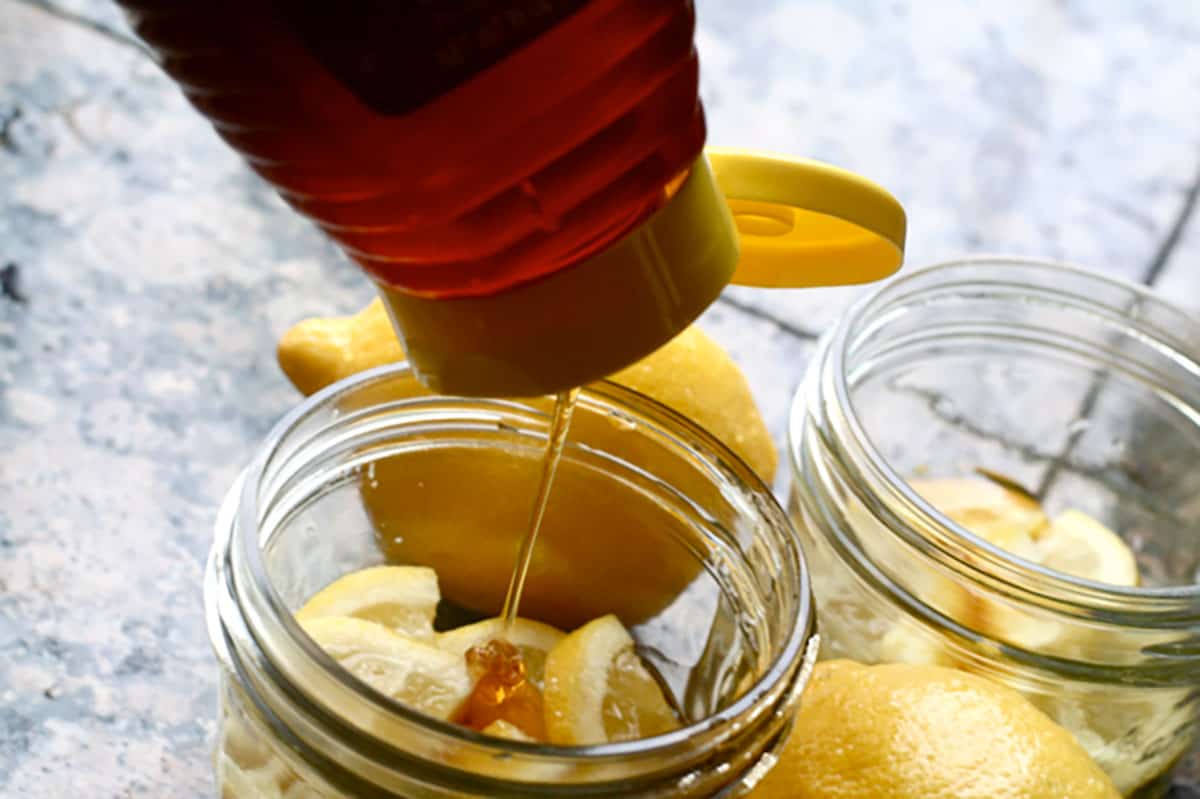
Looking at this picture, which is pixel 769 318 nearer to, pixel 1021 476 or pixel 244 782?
pixel 1021 476

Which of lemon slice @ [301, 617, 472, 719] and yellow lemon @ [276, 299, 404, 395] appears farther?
yellow lemon @ [276, 299, 404, 395]

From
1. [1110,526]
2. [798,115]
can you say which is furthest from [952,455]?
[798,115]

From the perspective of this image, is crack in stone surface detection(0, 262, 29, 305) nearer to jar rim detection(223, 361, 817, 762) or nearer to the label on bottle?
jar rim detection(223, 361, 817, 762)

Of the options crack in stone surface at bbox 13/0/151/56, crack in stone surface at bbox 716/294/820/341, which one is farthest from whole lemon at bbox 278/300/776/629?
crack in stone surface at bbox 13/0/151/56

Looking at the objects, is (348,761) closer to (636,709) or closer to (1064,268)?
(636,709)

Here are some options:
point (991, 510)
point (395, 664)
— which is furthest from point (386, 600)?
point (991, 510)

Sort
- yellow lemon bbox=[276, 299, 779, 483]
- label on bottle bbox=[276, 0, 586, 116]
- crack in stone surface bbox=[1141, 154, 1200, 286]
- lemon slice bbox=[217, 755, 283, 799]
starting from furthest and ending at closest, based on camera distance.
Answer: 1. crack in stone surface bbox=[1141, 154, 1200, 286]
2. yellow lemon bbox=[276, 299, 779, 483]
3. lemon slice bbox=[217, 755, 283, 799]
4. label on bottle bbox=[276, 0, 586, 116]

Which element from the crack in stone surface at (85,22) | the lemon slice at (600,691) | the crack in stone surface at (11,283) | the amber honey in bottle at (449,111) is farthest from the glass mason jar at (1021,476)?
the crack in stone surface at (85,22)

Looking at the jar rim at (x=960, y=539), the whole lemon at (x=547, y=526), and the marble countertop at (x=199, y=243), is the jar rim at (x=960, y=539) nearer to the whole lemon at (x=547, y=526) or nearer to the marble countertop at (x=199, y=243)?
the whole lemon at (x=547, y=526)
